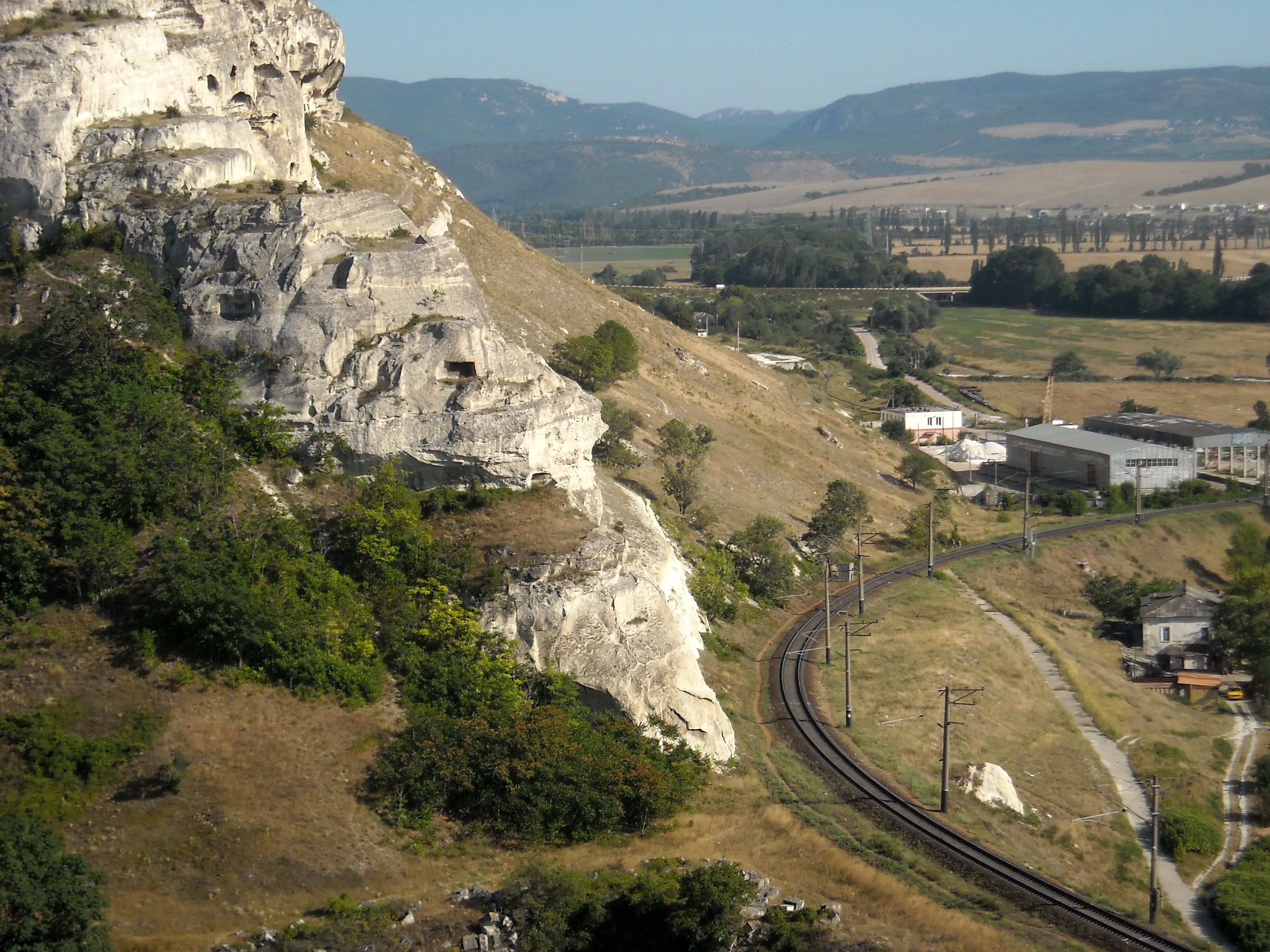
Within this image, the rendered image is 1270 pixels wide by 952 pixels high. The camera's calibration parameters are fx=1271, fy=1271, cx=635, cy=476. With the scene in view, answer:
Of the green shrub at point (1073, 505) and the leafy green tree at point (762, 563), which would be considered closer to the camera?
the leafy green tree at point (762, 563)

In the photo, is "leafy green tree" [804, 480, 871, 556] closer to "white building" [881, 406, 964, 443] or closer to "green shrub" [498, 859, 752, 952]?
"white building" [881, 406, 964, 443]

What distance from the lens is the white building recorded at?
93000 mm

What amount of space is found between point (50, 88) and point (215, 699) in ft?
77.1

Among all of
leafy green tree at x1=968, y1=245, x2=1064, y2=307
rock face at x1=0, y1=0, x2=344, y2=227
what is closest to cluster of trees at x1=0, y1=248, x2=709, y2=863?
rock face at x1=0, y1=0, x2=344, y2=227

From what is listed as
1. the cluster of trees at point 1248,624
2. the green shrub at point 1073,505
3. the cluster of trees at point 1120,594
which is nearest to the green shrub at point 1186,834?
the cluster of trees at point 1248,624

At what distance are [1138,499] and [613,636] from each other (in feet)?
156

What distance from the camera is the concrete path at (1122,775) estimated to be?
33156 millimetres

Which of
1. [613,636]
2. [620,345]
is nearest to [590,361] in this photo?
[620,345]

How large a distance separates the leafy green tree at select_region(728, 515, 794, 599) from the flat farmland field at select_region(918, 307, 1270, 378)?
74.0 meters

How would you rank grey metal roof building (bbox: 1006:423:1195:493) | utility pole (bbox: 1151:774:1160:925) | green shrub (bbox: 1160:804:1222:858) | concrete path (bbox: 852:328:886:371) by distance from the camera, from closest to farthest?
utility pole (bbox: 1151:774:1160:925), green shrub (bbox: 1160:804:1222:858), grey metal roof building (bbox: 1006:423:1195:493), concrete path (bbox: 852:328:886:371)

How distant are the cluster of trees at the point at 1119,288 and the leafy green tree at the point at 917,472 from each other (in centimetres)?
8184

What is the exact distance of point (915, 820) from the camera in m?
33.2

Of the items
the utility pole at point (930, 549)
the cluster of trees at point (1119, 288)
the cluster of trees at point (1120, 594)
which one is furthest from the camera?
the cluster of trees at point (1119, 288)

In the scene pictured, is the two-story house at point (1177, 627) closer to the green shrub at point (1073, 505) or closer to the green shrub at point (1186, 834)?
the green shrub at point (1186, 834)
